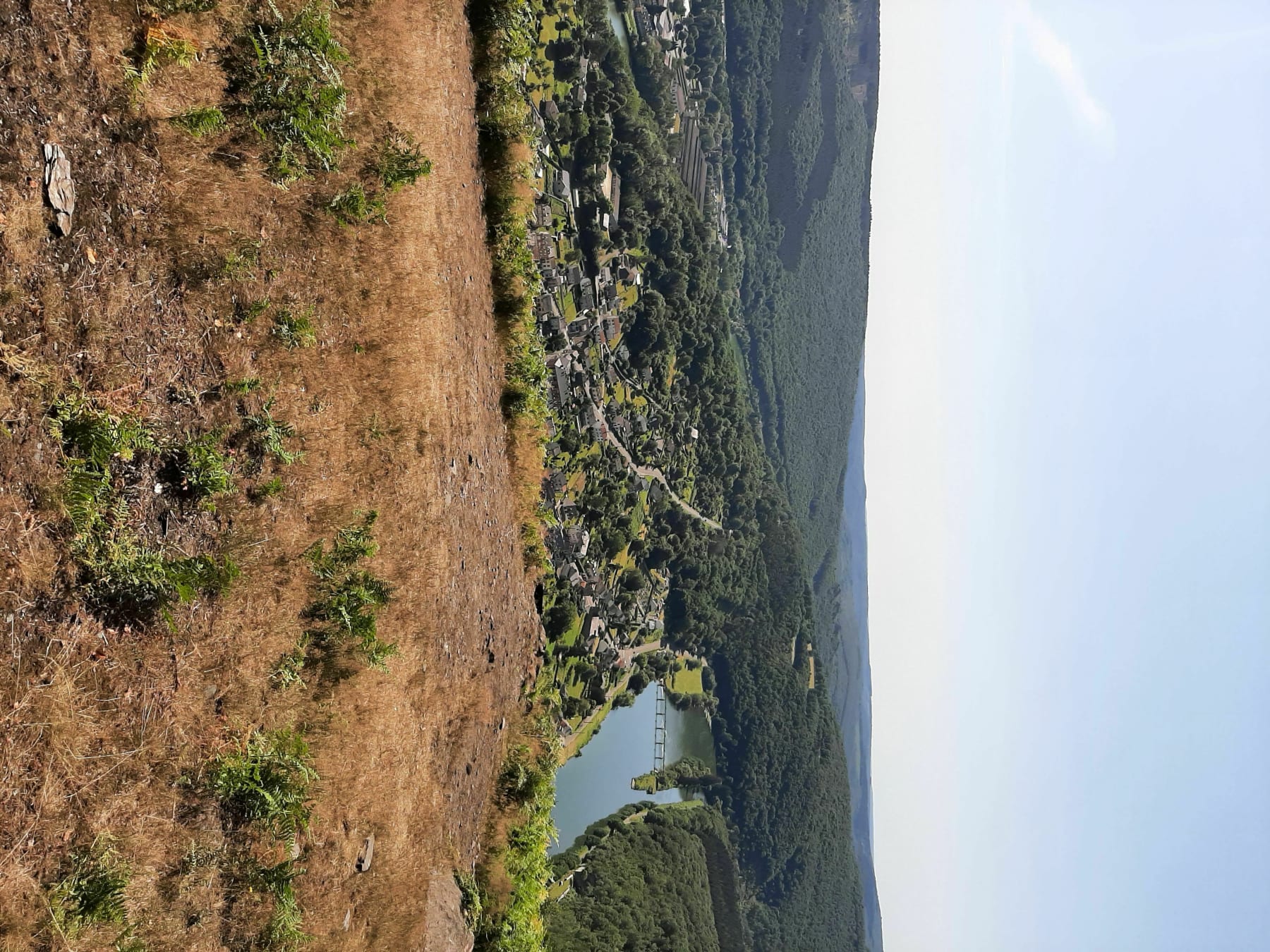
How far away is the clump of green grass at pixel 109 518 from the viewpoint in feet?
25.1

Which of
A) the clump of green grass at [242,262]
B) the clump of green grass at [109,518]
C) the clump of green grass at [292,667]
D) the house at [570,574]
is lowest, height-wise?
the clump of green grass at [292,667]

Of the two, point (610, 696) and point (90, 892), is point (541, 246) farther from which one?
point (610, 696)

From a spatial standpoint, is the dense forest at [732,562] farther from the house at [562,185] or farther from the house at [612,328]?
the house at [562,185]

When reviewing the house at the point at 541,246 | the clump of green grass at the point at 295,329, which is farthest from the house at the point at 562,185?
the clump of green grass at the point at 295,329

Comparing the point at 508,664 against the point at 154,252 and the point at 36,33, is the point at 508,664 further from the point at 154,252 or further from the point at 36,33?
the point at 36,33

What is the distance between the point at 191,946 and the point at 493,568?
970 centimetres

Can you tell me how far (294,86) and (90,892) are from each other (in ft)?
35.0

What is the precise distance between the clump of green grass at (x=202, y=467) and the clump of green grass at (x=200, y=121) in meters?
3.87

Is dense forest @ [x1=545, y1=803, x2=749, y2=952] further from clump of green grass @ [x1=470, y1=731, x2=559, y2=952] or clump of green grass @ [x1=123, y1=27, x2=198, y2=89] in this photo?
clump of green grass @ [x1=123, y1=27, x2=198, y2=89]

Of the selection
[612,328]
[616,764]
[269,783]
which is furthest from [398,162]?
[616,764]

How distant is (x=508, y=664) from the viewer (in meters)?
18.8

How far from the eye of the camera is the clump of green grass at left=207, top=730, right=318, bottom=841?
9.41m

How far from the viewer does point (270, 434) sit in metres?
10.4

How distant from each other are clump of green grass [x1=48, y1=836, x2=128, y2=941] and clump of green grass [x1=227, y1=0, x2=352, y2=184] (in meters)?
8.94
